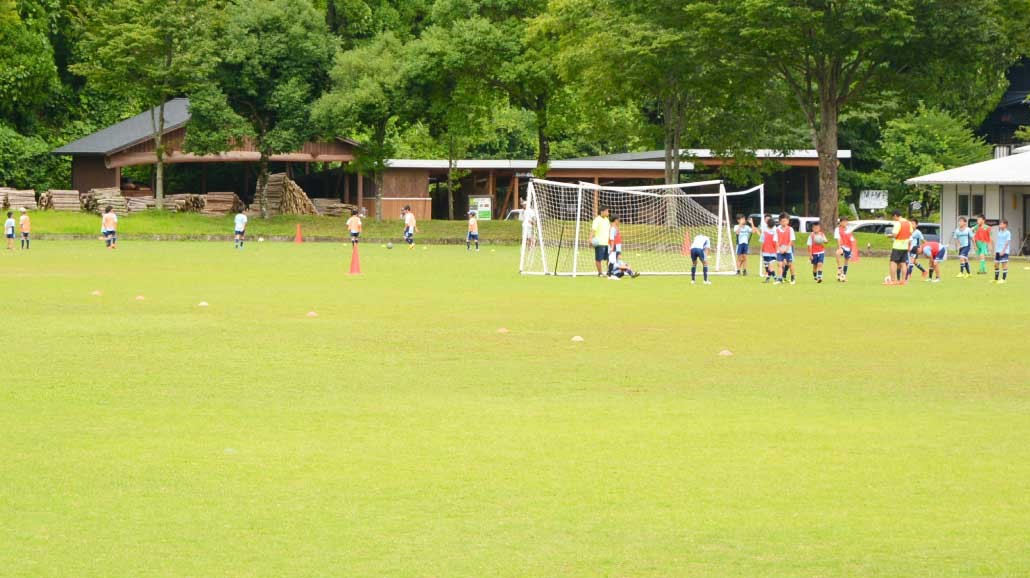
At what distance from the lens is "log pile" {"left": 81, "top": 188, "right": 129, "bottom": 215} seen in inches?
2562

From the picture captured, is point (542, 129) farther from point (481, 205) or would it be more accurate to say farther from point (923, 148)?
point (923, 148)

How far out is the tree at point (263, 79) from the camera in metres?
63.2

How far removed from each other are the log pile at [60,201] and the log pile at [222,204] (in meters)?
5.71

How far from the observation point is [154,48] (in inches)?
2501

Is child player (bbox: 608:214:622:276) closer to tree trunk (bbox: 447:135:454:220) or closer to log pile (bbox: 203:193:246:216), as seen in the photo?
tree trunk (bbox: 447:135:454:220)

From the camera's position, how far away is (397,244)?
2308 inches

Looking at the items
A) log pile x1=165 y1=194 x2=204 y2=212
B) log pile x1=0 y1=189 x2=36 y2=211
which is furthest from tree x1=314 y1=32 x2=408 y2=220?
log pile x1=0 y1=189 x2=36 y2=211

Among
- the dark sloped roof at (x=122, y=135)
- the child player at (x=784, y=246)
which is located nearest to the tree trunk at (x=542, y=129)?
the dark sloped roof at (x=122, y=135)

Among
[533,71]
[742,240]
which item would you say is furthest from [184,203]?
[742,240]

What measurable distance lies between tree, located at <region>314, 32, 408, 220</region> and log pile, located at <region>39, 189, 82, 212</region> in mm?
11877

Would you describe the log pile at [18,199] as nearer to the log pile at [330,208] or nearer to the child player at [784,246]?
the log pile at [330,208]

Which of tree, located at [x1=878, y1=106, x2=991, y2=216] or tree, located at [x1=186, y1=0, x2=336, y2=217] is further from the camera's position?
tree, located at [x1=878, y1=106, x2=991, y2=216]

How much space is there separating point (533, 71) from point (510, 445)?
5384cm

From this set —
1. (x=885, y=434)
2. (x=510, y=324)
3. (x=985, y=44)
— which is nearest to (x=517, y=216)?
(x=985, y=44)
